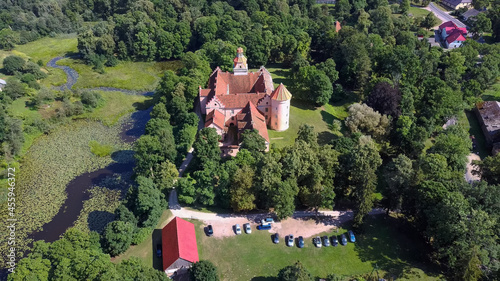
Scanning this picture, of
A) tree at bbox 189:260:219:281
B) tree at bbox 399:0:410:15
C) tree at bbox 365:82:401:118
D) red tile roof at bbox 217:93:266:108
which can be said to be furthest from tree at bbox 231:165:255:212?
tree at bbox 399:0:410:15

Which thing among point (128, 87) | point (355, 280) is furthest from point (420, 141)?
point (128, 87)

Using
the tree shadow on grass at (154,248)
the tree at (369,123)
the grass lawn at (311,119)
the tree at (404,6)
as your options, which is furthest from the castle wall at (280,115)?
the tree at (404,6)

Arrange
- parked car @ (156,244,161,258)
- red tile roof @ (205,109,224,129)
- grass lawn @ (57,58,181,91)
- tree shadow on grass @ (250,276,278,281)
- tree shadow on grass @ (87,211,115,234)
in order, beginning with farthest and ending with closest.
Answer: grass lawn @ (57,58,181,91)
red tile roof @ (205,109,224,129)
tree shadow on grass @ (87,211,115,234)
parked car @ (156,244,161,258)
tree shadow on grass @ (250,276,278,281)

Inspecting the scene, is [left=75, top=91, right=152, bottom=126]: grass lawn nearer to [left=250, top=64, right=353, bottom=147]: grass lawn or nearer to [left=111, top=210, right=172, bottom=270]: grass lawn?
[left=250, top=64, right=353, bottom=147]: grass lawn

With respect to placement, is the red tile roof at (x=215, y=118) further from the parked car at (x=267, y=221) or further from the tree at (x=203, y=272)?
the tree at (x=203, y=272)

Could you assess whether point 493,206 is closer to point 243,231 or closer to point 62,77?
point 243,231

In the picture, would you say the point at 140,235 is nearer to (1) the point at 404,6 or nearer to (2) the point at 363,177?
(2) the point at 363,177

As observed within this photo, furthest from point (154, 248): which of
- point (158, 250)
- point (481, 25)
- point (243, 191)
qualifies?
point (481, 25)
